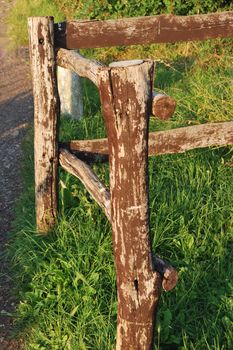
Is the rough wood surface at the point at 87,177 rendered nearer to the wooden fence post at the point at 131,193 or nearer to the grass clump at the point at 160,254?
the grass clump at the point at 160,254

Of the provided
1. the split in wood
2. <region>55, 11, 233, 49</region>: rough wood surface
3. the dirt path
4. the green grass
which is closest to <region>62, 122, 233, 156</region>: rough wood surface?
the green grass

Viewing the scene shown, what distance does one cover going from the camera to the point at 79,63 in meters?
3.59

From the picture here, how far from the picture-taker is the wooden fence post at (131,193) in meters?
2.30

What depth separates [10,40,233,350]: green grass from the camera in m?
3.34

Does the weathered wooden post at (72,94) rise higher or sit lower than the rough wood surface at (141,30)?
lower

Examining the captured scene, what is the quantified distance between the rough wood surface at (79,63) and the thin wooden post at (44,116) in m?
0.08

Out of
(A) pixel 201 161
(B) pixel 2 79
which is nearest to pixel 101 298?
(A) pixel 201 161

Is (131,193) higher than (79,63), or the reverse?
(79,63)

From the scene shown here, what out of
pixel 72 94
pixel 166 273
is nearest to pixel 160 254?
pixel 166 273

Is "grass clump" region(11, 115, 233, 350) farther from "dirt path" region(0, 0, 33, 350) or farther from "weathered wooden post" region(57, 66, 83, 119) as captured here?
"weathered wooden post" region(57, 66, 83, 119)

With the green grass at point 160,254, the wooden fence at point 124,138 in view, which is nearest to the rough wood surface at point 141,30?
the wooden fence at point 124,138

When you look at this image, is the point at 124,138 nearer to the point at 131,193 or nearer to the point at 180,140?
the point at 131,193

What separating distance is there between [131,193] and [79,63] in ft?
4.60

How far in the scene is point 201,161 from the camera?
4.83 metres
